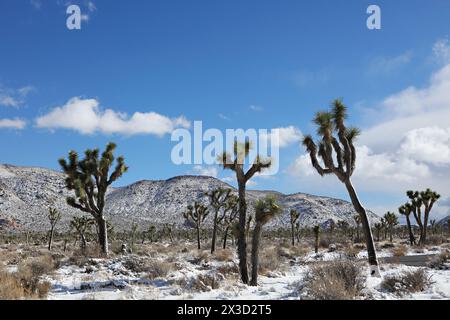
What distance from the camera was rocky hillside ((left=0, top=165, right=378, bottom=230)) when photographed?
11688cm

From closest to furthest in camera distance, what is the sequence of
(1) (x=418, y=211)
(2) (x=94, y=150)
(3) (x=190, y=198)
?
(2) (x=94, y=150) < (1) (x=418, y=211) < (3) (x=190, y=198)

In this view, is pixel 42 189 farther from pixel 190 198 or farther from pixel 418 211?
pixel 418 211

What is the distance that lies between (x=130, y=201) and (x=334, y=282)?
14742 cm

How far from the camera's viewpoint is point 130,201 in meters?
151

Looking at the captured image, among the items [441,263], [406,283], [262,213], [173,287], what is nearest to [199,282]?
[173,287]

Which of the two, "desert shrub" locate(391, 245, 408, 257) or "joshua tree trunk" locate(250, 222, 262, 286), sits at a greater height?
"joshua tree trunk" locate(250, 222, 262, 286)

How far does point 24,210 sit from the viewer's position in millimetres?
117000

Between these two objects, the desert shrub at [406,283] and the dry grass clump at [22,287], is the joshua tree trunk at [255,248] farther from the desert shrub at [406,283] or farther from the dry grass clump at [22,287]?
the dry grass clump at [22,287]

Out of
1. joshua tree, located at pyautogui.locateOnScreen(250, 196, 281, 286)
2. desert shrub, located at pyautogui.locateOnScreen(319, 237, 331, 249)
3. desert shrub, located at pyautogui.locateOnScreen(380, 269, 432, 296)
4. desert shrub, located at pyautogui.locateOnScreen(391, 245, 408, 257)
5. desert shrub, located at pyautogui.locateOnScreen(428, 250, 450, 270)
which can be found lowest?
desert shrub, located at pyautogui.locateOnScreen(319, 237, 331, 249)

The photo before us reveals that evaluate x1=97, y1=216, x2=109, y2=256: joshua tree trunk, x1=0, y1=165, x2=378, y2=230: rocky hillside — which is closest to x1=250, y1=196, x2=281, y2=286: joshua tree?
x1=97, y1=216, x2=109, y2=256: joshua tree trunk

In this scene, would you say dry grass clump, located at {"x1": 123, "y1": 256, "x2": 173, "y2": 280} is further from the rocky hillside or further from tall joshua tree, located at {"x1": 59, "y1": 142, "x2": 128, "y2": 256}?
the rocky hillside

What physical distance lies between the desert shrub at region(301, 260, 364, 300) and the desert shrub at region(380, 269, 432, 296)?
2.81ft

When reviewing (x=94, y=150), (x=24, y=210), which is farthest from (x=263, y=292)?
(x=24, y=210)
